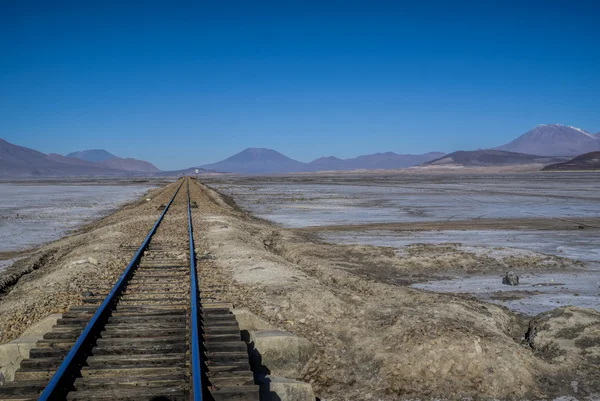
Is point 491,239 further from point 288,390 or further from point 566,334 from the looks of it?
point 288,390

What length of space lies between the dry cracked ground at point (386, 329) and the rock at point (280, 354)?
0.46ft

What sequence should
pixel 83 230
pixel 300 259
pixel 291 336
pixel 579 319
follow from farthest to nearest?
pixel 83 230 < pixel 300 259 < pixel 579 319 < pixel 291 336

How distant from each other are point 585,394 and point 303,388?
3.07m

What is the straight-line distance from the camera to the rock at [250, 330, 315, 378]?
694 cm

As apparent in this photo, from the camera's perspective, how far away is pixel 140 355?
5953 millimetres

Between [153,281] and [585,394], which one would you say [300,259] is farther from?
[585,394]

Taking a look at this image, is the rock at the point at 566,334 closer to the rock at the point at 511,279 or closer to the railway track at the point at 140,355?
the rock at the point at 511,279

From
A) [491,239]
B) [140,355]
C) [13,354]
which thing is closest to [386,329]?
[140,355]

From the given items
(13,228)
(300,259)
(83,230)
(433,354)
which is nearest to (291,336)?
(433,354)

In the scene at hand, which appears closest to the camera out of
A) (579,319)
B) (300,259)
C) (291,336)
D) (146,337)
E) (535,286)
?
(146,337)

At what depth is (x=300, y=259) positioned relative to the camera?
14.3 metres

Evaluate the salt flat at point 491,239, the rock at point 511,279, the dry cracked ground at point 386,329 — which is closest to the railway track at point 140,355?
the dry cracked ground at point 386,329

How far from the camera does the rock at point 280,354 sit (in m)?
6.94

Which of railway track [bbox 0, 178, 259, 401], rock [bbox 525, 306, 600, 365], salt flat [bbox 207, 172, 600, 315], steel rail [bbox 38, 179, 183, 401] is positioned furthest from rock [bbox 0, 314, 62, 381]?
salt flat [bbox 207, 172, 600, 315]
